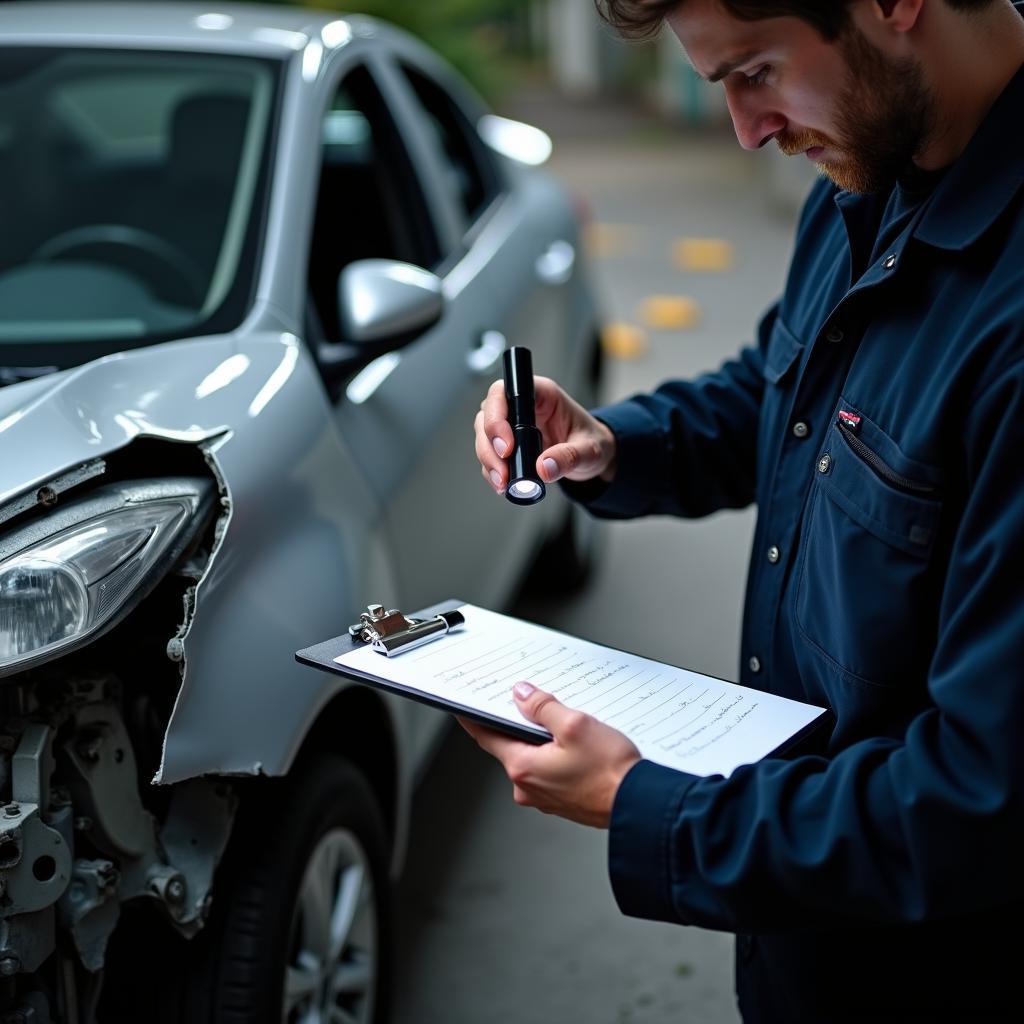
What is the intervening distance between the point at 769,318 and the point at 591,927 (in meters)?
1.36

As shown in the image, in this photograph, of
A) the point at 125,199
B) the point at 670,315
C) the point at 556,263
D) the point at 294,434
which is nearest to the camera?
the point at 294,434

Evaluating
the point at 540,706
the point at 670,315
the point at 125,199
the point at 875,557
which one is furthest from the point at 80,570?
the point at 670,315

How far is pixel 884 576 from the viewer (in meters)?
1.20

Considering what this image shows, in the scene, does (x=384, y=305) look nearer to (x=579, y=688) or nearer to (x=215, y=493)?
(x=215, y=493)

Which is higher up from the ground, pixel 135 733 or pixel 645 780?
pixel 645 780

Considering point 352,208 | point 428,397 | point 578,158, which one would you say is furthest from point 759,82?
point 578,158

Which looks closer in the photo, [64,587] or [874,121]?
[874,121]

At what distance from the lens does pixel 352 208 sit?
10.9ft

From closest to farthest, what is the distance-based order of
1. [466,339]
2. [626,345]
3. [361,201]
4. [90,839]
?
1. [90,839]
2. [466,339]
3. [361,201]
4. [626,345]

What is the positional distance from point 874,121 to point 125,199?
1.82 metres

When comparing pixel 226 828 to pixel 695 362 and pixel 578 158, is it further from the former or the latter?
pixel 578 158

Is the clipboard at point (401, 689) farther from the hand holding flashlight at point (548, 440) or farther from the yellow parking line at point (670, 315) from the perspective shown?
the yellow parking line at point (670, 315)

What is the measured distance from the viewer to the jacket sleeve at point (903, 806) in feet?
3.37

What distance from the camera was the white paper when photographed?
49.5 inches
